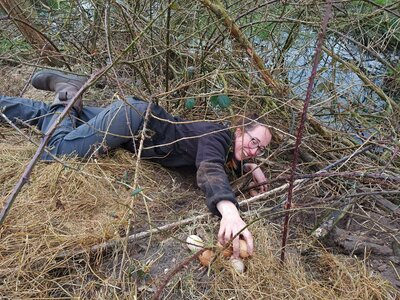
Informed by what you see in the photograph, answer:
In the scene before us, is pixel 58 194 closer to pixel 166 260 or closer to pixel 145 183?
pixel 145 183

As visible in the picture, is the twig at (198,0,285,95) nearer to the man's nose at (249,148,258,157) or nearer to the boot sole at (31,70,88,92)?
the man's nose at (249,148,258,157)

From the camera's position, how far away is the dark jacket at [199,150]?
2297 mm

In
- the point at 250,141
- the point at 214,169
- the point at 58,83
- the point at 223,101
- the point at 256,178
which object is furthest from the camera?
the point at 58,83

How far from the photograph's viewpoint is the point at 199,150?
2592 mm

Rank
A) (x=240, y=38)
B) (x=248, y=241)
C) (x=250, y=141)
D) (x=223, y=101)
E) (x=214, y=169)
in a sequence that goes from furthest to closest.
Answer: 1. (x=240, y=38)
2. (x=250, y=141)
3. (x=223, y=101)
4. (x=214, y=169)
5. (x=248, y=241)

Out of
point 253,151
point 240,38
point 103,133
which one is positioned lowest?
point 253,151

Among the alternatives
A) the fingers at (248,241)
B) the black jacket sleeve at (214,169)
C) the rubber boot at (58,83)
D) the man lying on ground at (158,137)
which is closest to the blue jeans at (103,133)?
the man lying on ground at (158,137)

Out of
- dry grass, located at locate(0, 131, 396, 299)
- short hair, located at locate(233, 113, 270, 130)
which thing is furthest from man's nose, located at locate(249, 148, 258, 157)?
dry grass, located at locate(0, 131, 396, 299)

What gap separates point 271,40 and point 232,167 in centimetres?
153

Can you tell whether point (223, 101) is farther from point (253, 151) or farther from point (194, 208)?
point (194, 208)

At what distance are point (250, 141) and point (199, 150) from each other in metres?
0.31

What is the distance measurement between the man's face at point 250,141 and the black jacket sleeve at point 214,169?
65 millimetres

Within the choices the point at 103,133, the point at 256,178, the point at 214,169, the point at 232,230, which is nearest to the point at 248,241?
the point at 232,230

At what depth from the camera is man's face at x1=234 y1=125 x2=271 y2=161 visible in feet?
8.72
